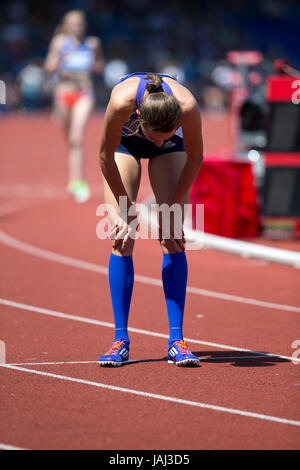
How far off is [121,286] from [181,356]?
50cm

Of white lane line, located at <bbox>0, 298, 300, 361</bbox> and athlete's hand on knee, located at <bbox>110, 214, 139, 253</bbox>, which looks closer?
athlete's hand on knee, located at <bbox>110, 214, 139, 253</bbox>

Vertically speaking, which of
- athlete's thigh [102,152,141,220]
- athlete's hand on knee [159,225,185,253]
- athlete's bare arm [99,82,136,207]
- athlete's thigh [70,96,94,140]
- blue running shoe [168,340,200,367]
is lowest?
blue running shoe [168,340,200,367]

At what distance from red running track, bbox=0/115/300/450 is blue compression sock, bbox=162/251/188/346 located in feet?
0.74

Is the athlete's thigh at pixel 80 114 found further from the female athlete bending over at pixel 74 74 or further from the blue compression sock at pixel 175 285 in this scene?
the blue compression sock at pixel 175 285

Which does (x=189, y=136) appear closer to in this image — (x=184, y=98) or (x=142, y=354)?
(x=184, y=98)

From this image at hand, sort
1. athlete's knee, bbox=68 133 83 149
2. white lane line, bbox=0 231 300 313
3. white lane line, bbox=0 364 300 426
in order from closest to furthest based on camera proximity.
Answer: white lane line, bbox=0 364 300 426
white lane line, bbox=0 231 300 313
athlete's knee, bbox=68 133 83 149

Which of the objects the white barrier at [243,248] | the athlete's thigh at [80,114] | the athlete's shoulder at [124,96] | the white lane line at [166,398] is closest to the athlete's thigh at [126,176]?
the athlete's shoulder at [124,96]

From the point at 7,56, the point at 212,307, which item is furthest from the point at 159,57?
the point at 212,307

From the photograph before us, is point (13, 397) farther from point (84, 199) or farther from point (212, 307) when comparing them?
point (84, 199)

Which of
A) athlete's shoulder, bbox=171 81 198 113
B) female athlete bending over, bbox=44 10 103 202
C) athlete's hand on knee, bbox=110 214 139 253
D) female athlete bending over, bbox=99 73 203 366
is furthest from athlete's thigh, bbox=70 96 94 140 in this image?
athlete's shoulder, bbox=171 81 198 113

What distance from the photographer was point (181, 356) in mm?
4973

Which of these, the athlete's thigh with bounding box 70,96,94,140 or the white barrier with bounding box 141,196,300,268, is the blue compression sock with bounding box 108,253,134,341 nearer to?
the white barrier with bounding box 141,196,300,268

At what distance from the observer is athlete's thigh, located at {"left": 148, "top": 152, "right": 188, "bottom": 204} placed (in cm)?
496

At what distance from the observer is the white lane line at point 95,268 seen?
22.1ft
